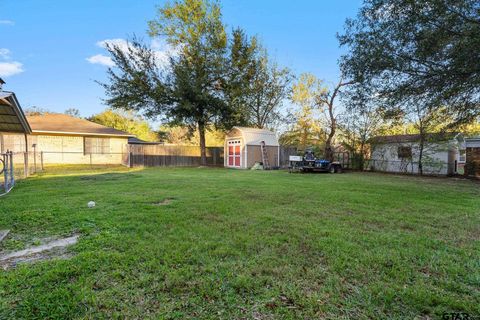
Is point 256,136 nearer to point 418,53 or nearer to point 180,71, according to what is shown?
point 180,71

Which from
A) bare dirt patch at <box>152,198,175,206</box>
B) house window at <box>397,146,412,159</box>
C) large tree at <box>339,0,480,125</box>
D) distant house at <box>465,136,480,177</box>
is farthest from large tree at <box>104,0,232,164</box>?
distant house at <box>465,136,480,177</box>

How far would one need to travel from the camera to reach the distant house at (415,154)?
13.4 metres

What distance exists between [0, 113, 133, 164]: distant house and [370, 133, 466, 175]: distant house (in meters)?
17.5

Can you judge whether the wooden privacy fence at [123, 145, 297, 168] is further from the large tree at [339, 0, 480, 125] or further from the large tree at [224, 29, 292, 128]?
the large tree at [339, 0, 480, 125]

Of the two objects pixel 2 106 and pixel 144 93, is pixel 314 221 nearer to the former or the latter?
pixel 2 106

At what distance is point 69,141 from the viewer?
1661cm

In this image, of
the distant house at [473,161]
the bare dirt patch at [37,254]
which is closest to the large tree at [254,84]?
the distant house at [473,161]

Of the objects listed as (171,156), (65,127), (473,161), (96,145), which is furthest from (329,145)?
(65,127)

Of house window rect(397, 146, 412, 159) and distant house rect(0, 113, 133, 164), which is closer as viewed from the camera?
house window rect(397, 146, 412, 159)

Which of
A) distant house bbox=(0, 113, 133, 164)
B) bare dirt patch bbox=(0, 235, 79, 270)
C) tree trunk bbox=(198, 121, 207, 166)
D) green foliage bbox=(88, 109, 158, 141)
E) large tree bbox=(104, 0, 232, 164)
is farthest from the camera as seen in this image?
green foliage bbox=(88, 109, 158, 141)

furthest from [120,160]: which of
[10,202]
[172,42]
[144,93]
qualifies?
[10,202]

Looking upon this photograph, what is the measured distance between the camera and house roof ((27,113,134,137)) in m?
15.7

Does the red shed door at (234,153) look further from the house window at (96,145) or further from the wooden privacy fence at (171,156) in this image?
the house window at (96,145)

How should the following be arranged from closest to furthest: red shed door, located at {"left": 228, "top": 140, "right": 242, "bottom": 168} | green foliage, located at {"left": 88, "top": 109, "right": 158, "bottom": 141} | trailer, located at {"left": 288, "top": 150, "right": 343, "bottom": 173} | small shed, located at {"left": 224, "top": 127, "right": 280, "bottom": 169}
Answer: trailer, located at {"left": 288, "top": 150, "right": 343, "bottom": 173}
small shed, located at {"left": 224, "top": 127, "right": 280, "bottom": 169}
red shed door, located at {"left": 228, "top": 140, "right": 242, "bottom": 168}
green foliage, located at {"left": 88, "top": 109, "right": 158, "bottom": 141}
